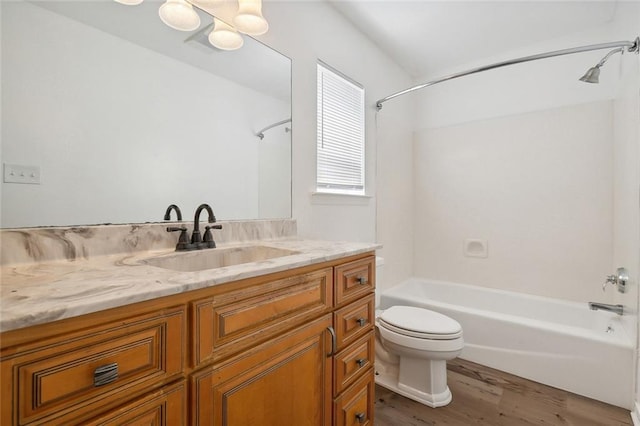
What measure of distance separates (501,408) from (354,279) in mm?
1321

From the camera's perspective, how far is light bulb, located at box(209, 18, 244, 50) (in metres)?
1.36

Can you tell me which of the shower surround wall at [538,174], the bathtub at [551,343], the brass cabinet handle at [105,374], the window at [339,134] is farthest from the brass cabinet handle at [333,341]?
the shower surround wall at [538,174]

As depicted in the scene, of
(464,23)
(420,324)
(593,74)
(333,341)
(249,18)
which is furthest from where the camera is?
(464,23)

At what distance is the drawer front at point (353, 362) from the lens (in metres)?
1.13

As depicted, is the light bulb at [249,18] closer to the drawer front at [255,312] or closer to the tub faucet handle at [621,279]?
the drawer front at [255,312]

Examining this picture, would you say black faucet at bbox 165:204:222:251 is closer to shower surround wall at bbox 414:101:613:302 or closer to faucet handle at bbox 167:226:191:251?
faucet handle at bbox 167:226:191:251

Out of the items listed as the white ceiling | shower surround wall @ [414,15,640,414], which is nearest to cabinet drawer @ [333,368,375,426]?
shower surround wall @ [414,15,640,414]

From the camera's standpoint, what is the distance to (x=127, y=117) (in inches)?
43.4

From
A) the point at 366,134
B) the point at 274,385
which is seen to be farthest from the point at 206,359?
the point at 366,134

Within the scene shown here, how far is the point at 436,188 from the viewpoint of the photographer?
305 cm

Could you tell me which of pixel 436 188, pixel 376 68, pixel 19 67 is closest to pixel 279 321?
pixel 19 67

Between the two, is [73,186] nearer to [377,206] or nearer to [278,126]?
[278,126]

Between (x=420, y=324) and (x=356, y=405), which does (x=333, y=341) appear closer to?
(x=356, y=405)

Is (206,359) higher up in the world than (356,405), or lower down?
higher up
